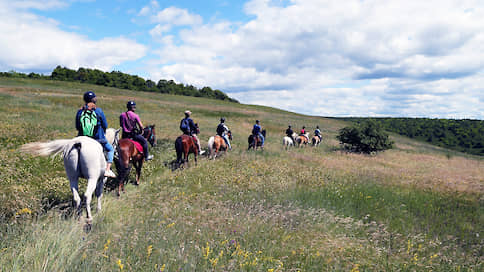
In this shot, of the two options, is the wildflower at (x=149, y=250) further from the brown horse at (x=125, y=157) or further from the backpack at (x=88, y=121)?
the brown horse at (x=125, y=157)

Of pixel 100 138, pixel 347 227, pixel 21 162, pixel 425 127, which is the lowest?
pixel 21 162

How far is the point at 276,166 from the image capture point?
40.6 ft

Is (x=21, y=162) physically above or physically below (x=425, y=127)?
below

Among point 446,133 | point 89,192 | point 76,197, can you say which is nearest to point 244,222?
point 89,192

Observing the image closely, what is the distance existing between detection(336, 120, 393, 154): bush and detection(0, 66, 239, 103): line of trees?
3851 inches

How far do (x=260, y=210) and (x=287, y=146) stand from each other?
60.5ft

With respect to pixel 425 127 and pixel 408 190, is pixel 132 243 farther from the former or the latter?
pixel 425 127

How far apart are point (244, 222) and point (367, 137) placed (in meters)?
24.4

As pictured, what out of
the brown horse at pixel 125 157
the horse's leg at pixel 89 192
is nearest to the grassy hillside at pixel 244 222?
the horse's leg at pixel 89 192

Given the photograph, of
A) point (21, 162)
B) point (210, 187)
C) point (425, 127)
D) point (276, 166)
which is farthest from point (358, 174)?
point (425, 127)

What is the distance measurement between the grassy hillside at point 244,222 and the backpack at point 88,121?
183cm

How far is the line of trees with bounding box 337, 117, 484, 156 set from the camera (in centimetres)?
7775

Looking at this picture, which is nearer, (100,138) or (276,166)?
(100,138)

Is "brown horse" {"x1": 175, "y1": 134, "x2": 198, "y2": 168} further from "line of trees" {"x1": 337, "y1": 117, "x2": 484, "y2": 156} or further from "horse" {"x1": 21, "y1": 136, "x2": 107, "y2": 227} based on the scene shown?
"line of trees" {"x1": 337, "y1": 117, "x2": 484, "y2": 156}
